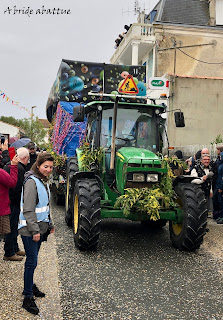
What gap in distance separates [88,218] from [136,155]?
1277 mm

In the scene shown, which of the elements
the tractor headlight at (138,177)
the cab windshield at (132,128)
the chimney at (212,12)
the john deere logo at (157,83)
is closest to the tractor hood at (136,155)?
the tractor headlight at (138,177)

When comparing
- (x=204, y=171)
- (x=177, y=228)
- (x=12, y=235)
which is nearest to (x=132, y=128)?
(x=177, y=228)

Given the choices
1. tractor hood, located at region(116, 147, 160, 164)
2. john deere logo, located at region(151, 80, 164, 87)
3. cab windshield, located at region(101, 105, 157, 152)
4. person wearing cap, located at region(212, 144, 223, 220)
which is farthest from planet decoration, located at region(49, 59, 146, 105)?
tractor hood, located at region(116, 147, 160, 164)

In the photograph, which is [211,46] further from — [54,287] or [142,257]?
[54,287]

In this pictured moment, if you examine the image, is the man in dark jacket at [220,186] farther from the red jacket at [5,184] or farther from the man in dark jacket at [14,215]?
the red jacket at [5,184]

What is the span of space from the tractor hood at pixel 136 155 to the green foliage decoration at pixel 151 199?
0.22 meters

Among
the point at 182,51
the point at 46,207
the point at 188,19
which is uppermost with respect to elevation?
the point at 188,19

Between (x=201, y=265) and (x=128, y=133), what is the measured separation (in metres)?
2.59

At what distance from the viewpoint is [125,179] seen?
5.92 m

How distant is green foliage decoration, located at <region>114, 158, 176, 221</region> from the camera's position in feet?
18.6

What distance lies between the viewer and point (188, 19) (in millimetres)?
21562

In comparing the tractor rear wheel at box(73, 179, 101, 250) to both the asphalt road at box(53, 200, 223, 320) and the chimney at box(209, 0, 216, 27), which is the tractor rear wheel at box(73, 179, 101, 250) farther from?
the chimney at box(209, 0, 216, 27)

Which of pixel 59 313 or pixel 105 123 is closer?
pixel 59 313

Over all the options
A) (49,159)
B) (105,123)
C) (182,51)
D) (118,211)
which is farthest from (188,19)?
(49,159)
